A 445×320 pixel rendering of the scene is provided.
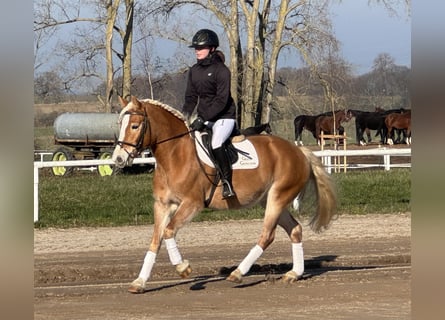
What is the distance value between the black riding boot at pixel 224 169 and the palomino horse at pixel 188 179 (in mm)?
87

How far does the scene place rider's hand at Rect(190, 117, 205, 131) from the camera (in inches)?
406

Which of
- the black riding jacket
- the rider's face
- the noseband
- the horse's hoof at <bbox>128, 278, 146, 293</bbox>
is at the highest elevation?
the rider's face

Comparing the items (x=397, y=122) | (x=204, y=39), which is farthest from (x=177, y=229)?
(x=397, y=122)

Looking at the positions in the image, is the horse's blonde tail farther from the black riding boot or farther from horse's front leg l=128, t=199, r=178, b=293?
horse's front leg l=128, t=199, r=178, b=293

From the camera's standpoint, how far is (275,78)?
124 ft

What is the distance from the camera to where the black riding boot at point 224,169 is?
10.3 metres

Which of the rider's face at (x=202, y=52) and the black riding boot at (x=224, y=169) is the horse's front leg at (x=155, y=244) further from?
the rider's face at (x=202, y=52)

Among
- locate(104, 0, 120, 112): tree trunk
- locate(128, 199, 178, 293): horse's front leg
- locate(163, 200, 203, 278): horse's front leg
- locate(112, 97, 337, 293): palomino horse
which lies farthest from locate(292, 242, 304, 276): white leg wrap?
locate(104, 0, 120, 112): tree trunk

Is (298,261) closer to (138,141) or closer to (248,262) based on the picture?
(248,262)

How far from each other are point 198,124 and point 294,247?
2031mm

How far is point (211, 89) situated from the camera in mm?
10398

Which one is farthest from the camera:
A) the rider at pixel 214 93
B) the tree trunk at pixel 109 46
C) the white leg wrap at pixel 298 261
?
the tree trunk at pixel 109 46

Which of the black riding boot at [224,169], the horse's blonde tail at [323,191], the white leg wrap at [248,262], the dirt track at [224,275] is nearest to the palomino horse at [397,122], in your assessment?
Answer: the dirt track at [224,275]

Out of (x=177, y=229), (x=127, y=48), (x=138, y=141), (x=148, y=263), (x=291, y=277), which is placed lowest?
(x=291, y=277)
